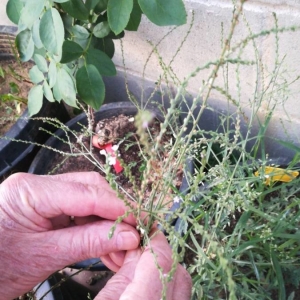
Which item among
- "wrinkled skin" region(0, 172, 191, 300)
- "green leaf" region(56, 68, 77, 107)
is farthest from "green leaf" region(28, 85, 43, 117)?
"wrinkled skin" region(0, 172, 191, 300)

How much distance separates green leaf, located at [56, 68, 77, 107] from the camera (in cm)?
94

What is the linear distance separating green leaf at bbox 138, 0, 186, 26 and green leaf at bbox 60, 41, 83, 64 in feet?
0.75

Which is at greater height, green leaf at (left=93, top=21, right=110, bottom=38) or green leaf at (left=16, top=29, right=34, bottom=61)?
green leaf at (left=93, top=21, right=110, bottom=38)

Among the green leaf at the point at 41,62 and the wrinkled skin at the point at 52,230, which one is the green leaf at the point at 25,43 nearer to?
the green leaf at the point at 41,62

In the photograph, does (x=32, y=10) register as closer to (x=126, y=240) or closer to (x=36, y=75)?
(x=36, y=75)

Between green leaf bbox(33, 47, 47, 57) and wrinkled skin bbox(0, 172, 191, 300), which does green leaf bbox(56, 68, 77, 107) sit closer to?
green leaf bbox(33, 47, 47, 57)

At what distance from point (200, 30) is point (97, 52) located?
277mm

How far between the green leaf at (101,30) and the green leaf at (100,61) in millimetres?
38

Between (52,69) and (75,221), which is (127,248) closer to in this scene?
(75,221)

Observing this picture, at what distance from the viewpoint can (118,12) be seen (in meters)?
0.76

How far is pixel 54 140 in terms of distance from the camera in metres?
1.21

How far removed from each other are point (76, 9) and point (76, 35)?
0.33 feet

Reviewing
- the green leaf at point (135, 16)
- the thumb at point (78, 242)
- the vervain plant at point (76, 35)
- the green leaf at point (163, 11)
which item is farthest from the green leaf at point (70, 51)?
the thumb at point (78, 242)

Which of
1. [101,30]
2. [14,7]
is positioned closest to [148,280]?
[101,30]
